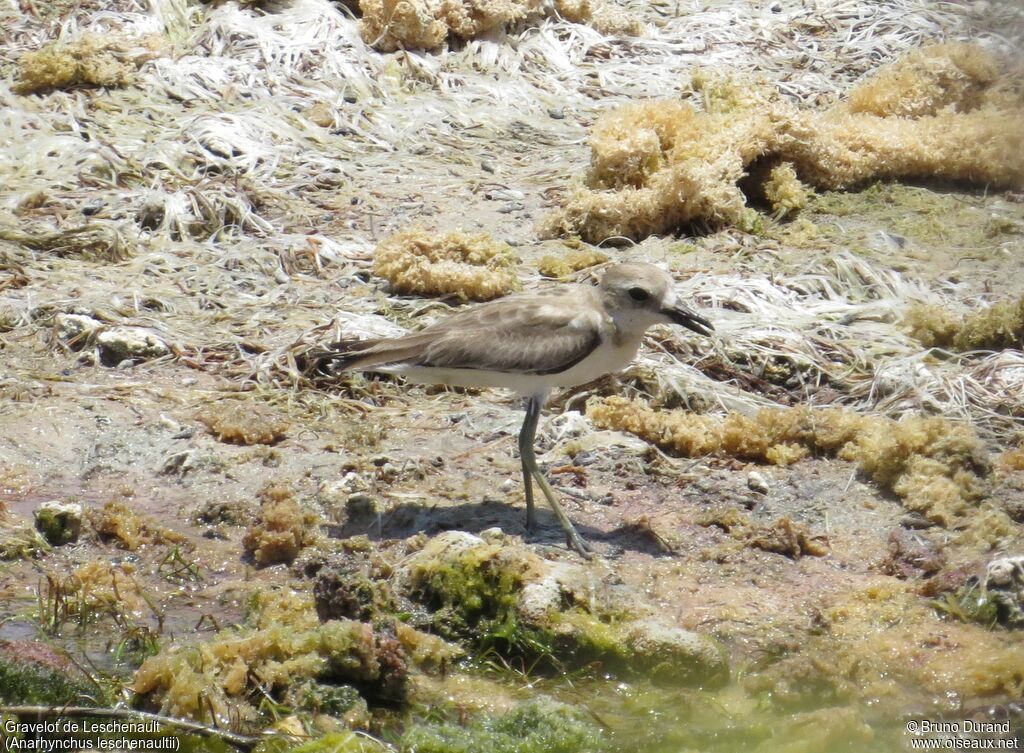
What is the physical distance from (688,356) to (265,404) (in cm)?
277

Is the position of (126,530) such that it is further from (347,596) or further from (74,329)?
(74,329)

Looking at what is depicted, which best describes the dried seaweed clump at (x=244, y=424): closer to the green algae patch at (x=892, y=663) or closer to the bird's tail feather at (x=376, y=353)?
the bird's tail feather at (x=376, y=353)

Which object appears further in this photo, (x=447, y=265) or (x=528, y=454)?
(x=447, y=265)

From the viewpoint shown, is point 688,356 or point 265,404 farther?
point 688,356

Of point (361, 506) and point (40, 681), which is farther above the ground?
point (40, 681)

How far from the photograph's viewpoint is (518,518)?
7.74 m

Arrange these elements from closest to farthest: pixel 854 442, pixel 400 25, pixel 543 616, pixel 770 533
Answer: pixel 543 616, pixel 770 533, pixel 854 442, pixel 400 25

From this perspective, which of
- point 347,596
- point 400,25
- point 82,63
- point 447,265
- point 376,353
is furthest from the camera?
point 400,25

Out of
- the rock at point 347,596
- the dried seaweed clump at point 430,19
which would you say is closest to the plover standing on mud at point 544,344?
the rock at point 347,596

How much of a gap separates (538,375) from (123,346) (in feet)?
10.3

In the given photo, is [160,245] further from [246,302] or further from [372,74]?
[372,74]

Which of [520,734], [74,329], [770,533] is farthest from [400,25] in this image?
[520,734]

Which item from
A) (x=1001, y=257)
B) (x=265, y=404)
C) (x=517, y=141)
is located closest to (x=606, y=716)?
(x=265, y=404)

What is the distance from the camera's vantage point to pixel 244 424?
8.37m
